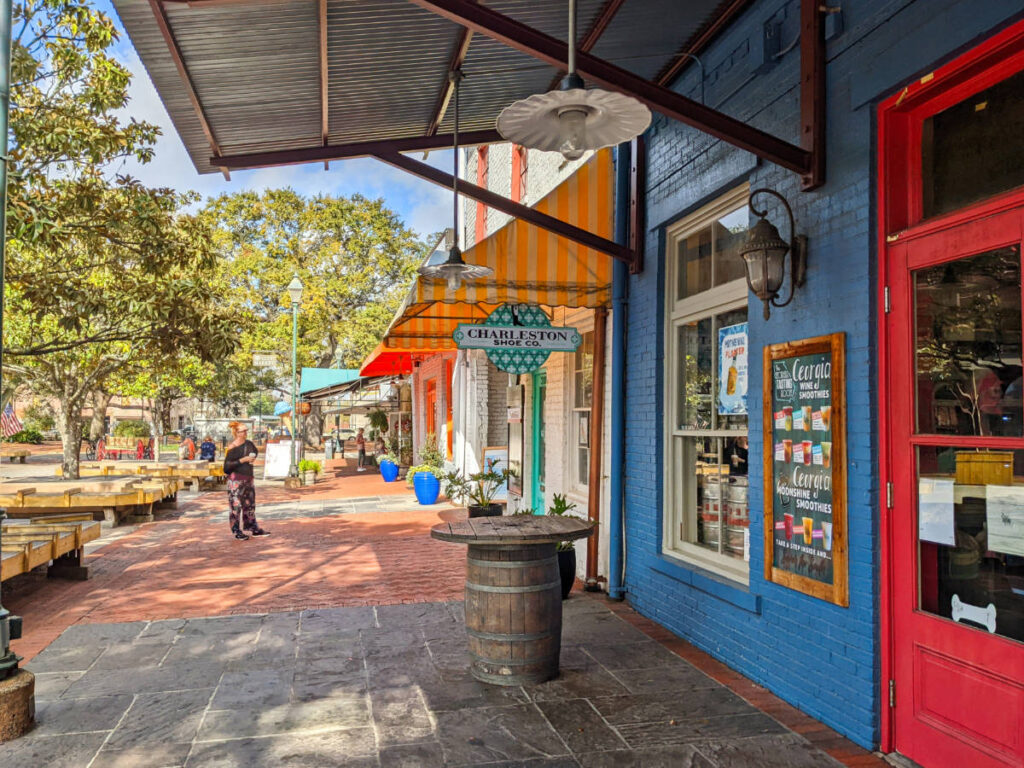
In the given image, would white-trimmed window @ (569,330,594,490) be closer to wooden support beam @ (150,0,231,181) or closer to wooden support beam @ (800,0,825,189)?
wooden support beam @ (150,0,231,181)

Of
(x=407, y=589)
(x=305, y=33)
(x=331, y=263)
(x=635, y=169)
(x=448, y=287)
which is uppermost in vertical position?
(x=331, y=263)

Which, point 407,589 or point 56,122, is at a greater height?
point 56,122

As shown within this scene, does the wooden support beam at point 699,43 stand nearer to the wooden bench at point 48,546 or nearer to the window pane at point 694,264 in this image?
the window pane at point 694,264

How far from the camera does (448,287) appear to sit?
6758 mm

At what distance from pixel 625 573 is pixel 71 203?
6668mm

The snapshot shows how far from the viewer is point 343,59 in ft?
18.4

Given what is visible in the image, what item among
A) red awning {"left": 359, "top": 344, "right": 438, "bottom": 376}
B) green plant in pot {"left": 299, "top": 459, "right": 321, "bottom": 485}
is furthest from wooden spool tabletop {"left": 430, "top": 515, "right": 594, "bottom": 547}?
green plant in pot {"left": 299, "top": 459, "right": 321, "bottom": 485}

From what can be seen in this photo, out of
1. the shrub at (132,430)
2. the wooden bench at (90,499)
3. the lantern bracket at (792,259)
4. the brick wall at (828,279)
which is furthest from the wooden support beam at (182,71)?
the shrub at (132,430)

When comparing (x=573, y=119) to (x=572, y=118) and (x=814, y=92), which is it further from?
(x=814, y=92)

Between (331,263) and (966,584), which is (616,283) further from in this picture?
(331,263)

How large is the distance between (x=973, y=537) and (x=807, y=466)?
3.27 feet

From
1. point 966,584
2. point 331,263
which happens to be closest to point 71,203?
point 966,584

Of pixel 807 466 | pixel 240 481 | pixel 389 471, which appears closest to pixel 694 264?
pixel 807 466

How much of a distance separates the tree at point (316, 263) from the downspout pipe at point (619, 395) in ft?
79.8
